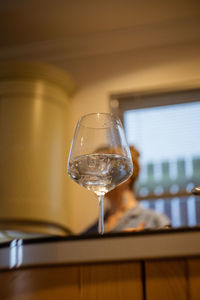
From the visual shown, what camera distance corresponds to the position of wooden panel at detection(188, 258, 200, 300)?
2.59 ft

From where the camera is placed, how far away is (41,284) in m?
0.86

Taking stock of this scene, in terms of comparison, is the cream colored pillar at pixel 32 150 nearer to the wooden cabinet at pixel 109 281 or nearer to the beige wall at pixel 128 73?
the beige wall at pixel 128 73

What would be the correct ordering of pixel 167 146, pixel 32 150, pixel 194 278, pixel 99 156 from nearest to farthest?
pixel 194 278 < pixel 99 156 < pixel 32 150 < pixel 167 146

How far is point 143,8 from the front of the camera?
290cm

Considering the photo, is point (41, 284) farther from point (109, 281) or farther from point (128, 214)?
point (128, 214)

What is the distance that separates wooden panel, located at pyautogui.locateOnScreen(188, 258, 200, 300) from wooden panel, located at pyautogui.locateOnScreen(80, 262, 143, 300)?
9 centimetres

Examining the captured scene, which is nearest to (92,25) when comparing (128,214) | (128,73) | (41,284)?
(128,73)

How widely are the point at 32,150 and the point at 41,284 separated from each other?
6.18ft

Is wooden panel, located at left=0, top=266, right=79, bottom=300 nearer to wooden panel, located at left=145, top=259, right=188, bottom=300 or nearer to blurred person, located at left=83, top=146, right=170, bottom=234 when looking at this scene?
wooden panel, located at left=145, top=259, right=188, bottom=300

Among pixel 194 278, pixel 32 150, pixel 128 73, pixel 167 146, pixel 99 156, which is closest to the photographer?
pixel 194 278

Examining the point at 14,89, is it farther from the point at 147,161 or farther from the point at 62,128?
the point at 147,161

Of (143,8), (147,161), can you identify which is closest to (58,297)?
(147,161)

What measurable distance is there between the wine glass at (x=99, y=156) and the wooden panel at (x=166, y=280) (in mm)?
133

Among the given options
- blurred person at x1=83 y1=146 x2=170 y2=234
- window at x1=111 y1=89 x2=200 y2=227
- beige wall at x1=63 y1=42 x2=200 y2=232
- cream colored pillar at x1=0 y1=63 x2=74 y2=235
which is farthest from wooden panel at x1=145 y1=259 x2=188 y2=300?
beige wall at x1=63 y1=42 x2=200 y2=232
